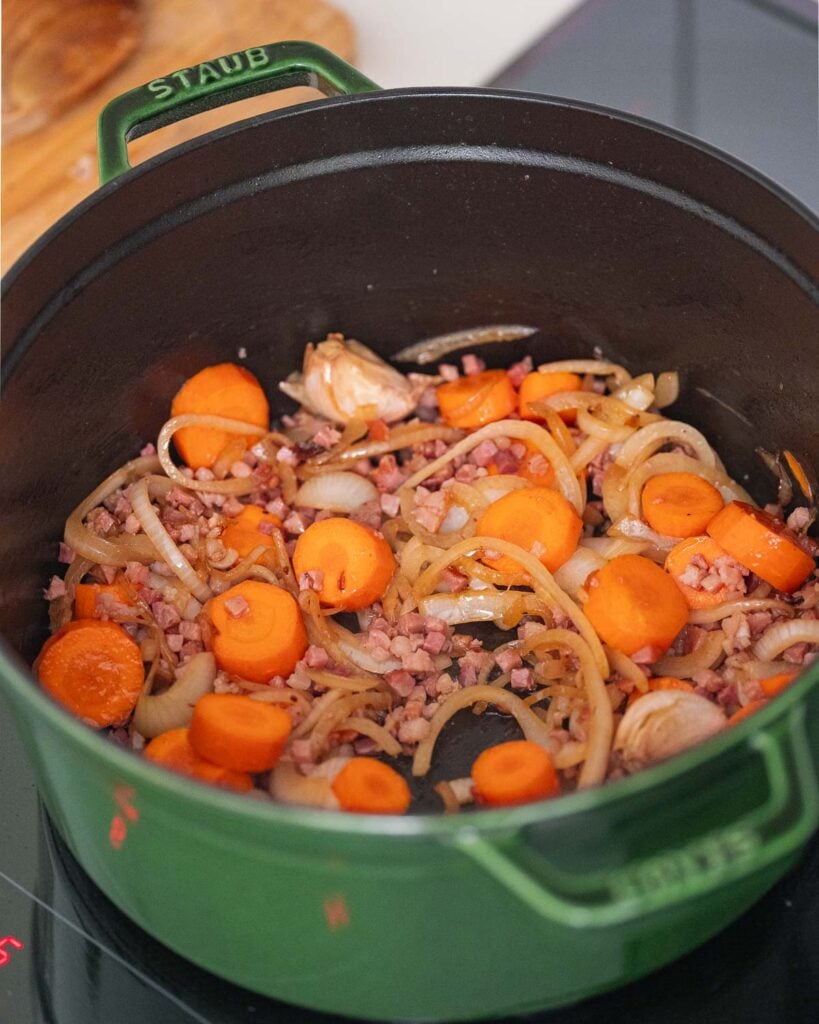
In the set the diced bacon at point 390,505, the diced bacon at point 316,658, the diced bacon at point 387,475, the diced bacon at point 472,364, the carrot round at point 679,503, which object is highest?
the diced bacon at point 472,364

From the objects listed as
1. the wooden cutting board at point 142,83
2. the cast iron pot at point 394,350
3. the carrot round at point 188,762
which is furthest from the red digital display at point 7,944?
the wooden cutting board at point 142,83

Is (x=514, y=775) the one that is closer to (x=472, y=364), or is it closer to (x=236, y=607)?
(x=236, y=607)

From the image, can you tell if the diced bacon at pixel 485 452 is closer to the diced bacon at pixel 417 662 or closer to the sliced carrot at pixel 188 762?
the diced bacon at pixel 417 662

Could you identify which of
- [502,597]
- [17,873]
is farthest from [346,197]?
[17,873]

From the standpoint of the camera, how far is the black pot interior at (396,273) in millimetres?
1561

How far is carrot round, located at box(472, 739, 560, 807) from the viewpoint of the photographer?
4.52ft

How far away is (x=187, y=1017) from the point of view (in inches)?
50.3

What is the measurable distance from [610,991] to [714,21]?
1.61 metres

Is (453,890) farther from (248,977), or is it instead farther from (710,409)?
(710,409)

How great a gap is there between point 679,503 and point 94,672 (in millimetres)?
806

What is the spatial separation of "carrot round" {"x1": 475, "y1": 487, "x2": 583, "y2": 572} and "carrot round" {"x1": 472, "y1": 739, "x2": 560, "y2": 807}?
33cm

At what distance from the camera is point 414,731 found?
154cm

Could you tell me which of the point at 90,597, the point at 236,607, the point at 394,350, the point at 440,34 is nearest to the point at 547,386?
the point at 394,350

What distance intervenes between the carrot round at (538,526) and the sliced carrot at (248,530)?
0.30 metres
